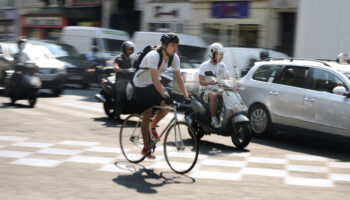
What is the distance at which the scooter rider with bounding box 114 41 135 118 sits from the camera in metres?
11.2

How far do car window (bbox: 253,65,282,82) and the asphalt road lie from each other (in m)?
1.18

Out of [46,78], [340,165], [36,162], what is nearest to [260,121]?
[340,165]

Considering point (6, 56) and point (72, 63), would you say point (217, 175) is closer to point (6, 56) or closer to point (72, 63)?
point (6, 56)

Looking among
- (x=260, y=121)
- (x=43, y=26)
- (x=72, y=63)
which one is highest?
(x=43, y=26)

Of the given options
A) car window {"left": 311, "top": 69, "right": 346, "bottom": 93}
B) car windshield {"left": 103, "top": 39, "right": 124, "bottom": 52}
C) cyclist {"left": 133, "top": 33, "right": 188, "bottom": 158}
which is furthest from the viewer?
car windshield {"left": 103, "top": 39, "right": 124, "bottom": 52}

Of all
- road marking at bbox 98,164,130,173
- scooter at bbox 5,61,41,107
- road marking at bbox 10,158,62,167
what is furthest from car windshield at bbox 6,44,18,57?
road marking at bbox 98,164,130,173

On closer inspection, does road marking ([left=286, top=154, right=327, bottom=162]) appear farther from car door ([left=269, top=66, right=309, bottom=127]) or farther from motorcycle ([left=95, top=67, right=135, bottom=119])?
motorcycle ([left=95, top=67, right=135, bottom=119])

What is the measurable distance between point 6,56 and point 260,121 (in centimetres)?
1018

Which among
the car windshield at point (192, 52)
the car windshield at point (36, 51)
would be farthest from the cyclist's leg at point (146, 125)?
the car windshield at point (36, 51)

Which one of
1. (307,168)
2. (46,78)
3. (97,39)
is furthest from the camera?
(97,39)

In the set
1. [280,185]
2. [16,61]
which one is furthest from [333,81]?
[16,61]

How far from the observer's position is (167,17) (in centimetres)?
2692

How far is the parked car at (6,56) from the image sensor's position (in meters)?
16.9

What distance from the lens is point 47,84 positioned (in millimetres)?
16219
